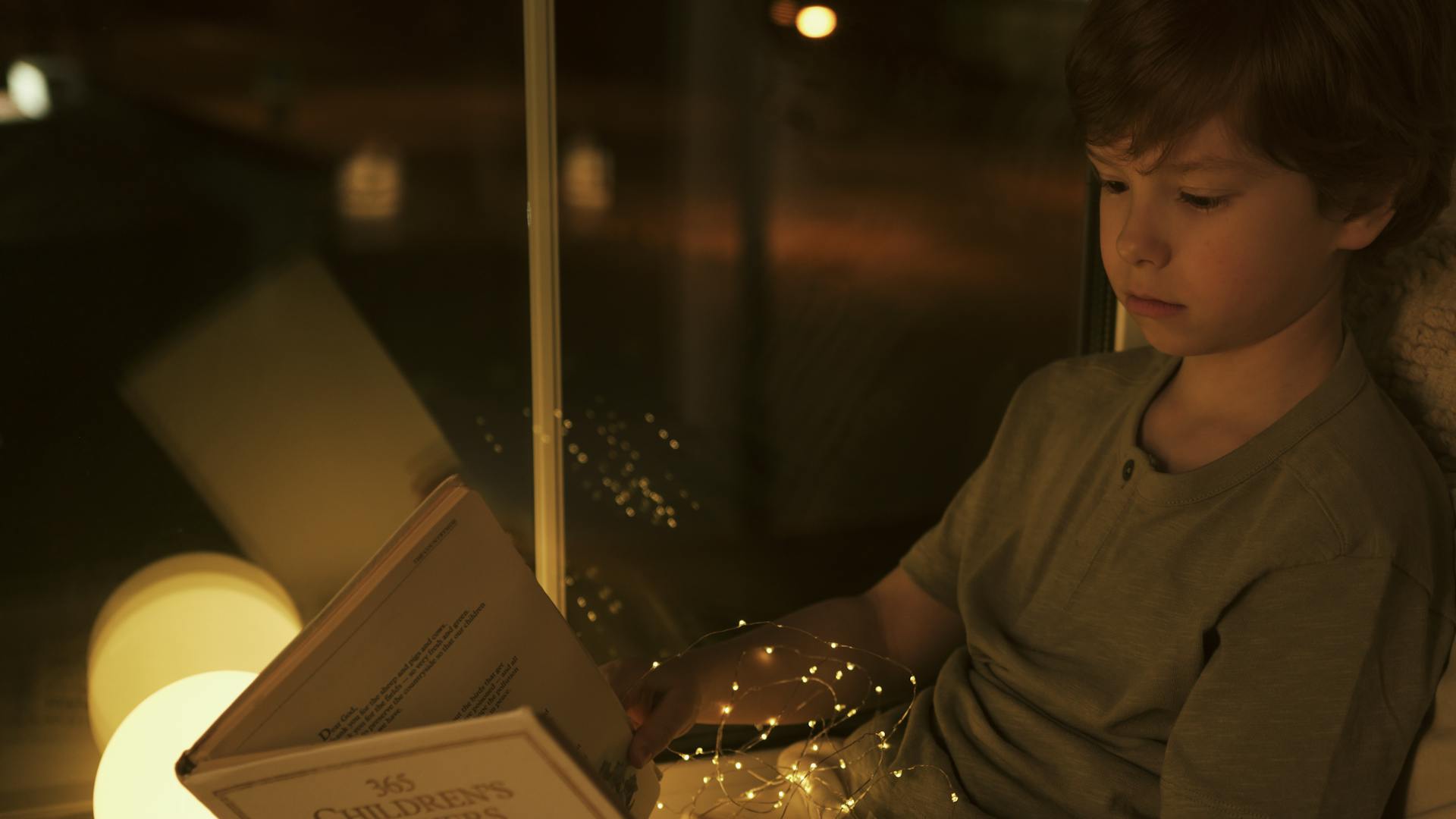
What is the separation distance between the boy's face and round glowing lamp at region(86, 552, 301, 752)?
96 centimetres

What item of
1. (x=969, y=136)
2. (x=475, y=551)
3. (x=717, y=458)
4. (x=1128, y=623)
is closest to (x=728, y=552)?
(x=717, y=458)

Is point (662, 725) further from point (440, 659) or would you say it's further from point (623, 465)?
Result: point (623, 465)

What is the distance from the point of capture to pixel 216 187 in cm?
167

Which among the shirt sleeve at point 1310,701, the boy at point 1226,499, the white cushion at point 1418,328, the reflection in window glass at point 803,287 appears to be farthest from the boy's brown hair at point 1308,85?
the reflection in window glass at point 803,287

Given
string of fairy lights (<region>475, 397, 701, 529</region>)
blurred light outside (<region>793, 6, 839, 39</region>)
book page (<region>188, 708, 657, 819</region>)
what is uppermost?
blurred light outside (<region>793, 6, 839, 39</region>)

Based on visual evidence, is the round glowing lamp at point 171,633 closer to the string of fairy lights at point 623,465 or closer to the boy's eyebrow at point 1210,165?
the string of fairy lights at point 623,465

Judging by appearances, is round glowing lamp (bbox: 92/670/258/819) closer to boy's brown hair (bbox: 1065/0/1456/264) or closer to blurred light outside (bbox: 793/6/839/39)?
boy's brown hair (bbox: 1065/0/1456/264)

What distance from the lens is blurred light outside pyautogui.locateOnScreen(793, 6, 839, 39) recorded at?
157 centimetres

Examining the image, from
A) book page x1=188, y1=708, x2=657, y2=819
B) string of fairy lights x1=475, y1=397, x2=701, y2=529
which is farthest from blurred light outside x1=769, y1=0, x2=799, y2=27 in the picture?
book page x1=188, y1=708, x2=657, y2=819

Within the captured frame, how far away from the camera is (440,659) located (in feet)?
2.05

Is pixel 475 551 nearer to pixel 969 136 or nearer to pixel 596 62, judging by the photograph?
pixel 969 136

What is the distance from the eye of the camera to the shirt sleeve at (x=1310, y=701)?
68 centimetres

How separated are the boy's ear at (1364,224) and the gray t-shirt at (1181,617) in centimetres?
7

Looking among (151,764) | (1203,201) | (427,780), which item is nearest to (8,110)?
(151,764)
